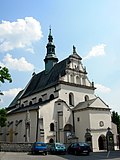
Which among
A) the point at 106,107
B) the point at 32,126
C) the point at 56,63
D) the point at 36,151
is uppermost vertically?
the point at 56,63

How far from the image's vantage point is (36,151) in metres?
26.8

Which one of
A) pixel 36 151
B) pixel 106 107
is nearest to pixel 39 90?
pixel 106 107

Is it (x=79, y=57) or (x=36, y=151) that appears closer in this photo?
(x=36, y=151)

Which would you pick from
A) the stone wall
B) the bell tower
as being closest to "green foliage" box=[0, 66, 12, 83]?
the stone wall

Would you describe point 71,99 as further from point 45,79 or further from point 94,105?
point 45,79

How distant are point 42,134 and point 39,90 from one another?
12560mm

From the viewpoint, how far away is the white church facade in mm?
38219

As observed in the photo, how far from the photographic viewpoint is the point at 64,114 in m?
40.2

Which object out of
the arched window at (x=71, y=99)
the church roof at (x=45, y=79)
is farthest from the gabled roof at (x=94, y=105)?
the church roof at (x=45, y=79)

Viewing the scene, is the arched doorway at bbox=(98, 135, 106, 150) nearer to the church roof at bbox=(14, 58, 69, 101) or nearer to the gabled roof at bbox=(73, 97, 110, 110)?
the gabled roof at bbox=(73, 97, 110, 110)

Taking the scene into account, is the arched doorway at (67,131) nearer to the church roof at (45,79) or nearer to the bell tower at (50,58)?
the church roof at (45,79)

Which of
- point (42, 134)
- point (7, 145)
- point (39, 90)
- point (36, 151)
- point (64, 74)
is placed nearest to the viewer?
point (36, 151)

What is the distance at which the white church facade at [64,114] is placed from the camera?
38.2 meters

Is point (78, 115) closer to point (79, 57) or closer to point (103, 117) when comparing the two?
point (103, 117)
